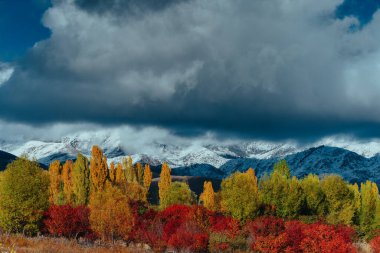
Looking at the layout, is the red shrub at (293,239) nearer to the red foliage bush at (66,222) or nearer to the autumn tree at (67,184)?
the red foliage bush at (66,222)

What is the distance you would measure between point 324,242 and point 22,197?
1122 inches

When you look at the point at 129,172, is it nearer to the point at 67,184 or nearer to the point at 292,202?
the point at 67,184

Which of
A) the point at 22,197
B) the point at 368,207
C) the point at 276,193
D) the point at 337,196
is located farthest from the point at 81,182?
the point at 368,207

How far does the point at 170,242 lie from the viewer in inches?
A: 1362

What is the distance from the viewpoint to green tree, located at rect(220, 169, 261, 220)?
61.9m

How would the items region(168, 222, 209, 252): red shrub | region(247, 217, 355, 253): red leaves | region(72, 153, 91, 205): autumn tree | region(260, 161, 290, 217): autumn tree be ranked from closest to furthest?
region(247, 217, 355, 253): red leaves → region(168, 222, 209, 252): red shrub → region(260, 161, 290, 217): autumn tree → region(72, 153, 91, 205): autumn tree

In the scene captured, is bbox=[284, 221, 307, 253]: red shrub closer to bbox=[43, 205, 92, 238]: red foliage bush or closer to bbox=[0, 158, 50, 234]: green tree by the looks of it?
bbox=[43, 205, 92, 238]: red foliage bush

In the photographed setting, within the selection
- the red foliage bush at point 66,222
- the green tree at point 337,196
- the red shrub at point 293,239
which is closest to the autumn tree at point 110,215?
the red foliage bush at point 66,222

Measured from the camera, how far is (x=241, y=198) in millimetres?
62344

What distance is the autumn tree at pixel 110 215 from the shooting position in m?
35.9

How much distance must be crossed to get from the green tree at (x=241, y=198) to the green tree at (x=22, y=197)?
1249 inches

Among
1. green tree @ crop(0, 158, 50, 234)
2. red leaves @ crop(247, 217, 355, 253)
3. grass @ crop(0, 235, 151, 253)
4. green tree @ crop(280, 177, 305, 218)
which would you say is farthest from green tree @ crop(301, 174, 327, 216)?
grass @ crop(0, 235, 151, 253)

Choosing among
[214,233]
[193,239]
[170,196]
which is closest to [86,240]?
[193,239]

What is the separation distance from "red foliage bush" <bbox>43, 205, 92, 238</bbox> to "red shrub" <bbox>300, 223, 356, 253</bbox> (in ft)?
70.3
